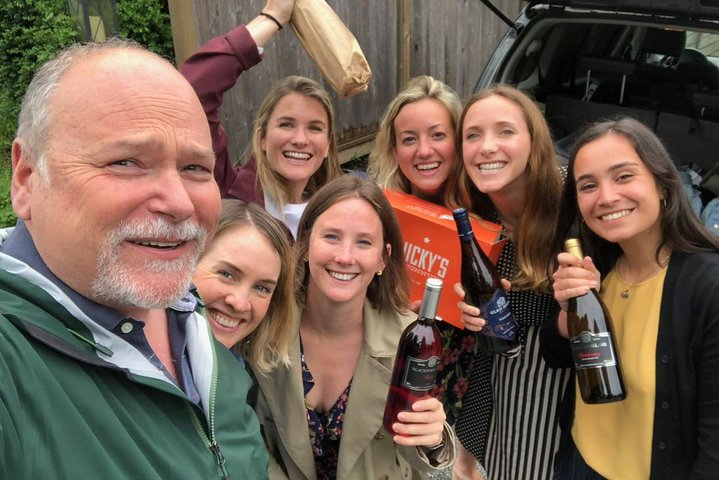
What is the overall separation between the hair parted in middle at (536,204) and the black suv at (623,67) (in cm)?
134

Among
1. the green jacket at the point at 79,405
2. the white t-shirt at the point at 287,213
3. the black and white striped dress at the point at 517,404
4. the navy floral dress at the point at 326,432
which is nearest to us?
the green jacket at the point at 79,405

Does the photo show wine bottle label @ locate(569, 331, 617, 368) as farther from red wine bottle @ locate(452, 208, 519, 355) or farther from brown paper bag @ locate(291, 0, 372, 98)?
brown paper bag @ locate(291, 0, 372, 98)

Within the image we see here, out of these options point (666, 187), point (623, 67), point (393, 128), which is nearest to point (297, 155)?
point (393, 128)

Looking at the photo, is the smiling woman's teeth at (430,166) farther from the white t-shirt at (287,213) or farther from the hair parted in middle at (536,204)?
the white t-shirt at (287,213)

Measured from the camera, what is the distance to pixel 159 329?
1332mm

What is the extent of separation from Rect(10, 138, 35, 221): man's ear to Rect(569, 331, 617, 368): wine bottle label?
61.6 inches

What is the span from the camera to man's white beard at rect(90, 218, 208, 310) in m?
1.04

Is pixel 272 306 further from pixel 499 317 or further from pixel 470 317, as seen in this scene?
pixel 499 317

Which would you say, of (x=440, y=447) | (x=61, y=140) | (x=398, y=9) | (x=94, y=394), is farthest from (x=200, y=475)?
(x=398, y=9)

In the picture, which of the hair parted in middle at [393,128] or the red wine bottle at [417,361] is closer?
the red wine bottle at [417,361]

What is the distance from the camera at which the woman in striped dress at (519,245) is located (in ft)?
7.24

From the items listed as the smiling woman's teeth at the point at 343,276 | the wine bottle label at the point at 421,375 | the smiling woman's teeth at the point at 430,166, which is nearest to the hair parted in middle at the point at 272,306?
the smiling woman's teeth at the point at 343,276

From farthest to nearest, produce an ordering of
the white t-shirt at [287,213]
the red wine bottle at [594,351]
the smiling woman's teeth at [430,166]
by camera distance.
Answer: the white t-shirt at [287,213], the smiling woman's teeth at [430,166], the red wine bottle at [594,351]

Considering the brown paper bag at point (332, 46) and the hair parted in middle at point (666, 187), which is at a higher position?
the brown paper bag at point (332, 46)
